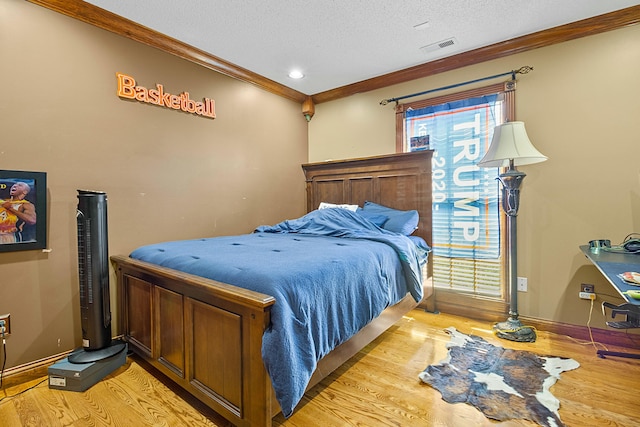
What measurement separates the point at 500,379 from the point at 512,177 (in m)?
1.51

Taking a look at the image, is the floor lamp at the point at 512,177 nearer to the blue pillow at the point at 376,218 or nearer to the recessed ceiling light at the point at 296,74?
the blue pillow at the point at 376,218

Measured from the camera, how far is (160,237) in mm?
2688

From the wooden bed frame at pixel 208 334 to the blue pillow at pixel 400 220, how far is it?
669 millimetres

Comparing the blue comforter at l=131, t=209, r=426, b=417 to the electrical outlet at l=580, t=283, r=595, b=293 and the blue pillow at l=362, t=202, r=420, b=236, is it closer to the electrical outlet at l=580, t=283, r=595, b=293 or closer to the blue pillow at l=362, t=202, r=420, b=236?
the blue pillow at l=362, t=202, r=420, b=236

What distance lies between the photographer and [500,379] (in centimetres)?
191

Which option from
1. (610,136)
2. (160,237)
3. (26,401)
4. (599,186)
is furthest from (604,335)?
(26,401)

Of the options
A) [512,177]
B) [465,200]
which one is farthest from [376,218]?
[512,177]

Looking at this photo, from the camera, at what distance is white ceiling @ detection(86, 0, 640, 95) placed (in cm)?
227

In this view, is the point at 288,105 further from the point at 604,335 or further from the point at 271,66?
the point at 604,335

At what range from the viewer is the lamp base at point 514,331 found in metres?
2.48

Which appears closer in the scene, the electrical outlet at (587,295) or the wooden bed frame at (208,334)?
the wooden bed frame at (208,334)

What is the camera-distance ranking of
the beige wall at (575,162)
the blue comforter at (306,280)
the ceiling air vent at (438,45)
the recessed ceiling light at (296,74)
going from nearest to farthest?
the blue comforter at (306,280) < the beige wall at (575,162) < the ceiling air vent at (438,45) < the recessed ceiling light at (296,74)

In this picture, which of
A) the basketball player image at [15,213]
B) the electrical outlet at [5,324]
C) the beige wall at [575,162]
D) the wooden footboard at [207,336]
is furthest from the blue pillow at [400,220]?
the electrical outlet at [5,324]

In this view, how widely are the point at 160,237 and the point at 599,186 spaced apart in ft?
11.9
